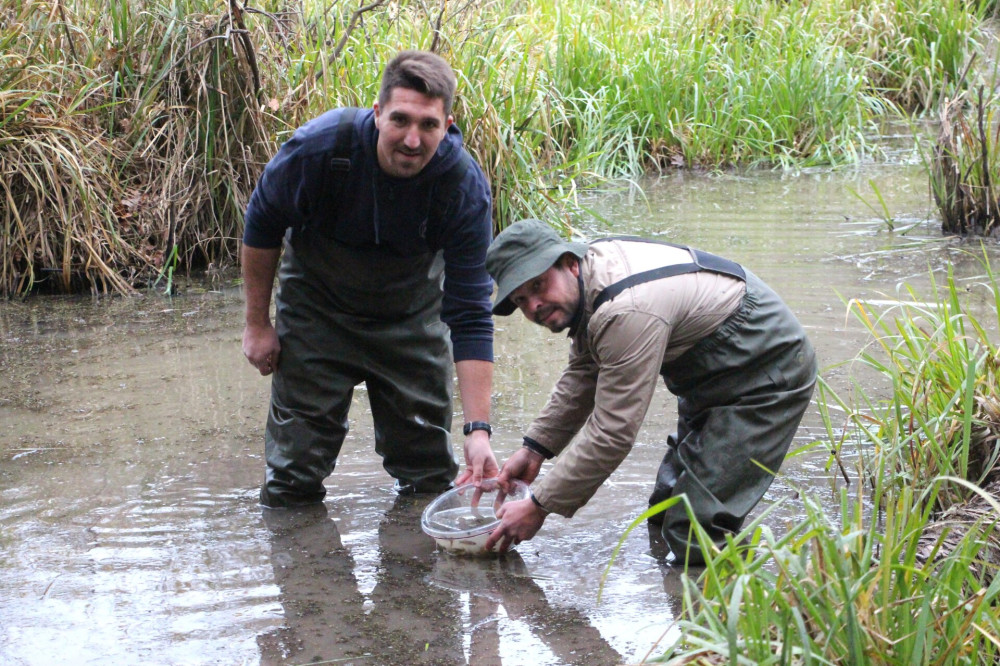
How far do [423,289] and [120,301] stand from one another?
11.2 ft

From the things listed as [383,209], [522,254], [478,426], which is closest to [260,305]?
[383,209]

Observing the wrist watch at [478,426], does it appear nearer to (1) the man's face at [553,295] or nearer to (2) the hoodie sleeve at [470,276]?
(2) the hoodie sleeve at [470,276]

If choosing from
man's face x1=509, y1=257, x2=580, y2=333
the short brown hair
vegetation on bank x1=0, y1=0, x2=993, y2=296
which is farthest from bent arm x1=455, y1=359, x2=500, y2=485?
vegetation on bank x1=0, y1=0, x2=993, y2=296

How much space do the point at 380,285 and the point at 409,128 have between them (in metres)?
0.60

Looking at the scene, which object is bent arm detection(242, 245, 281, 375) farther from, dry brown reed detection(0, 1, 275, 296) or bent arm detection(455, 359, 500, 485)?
dry brown reed detection(0, 1, 275, 296)

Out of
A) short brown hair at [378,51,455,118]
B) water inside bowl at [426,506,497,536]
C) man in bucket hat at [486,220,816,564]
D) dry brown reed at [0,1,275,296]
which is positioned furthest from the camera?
dry brown reed at [0,1,275,296]

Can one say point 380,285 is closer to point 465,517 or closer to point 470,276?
point 470,276

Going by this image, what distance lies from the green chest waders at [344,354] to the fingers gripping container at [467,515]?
30 cm

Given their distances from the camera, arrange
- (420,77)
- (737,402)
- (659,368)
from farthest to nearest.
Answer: (737,402)
(420,77)
(659,368)

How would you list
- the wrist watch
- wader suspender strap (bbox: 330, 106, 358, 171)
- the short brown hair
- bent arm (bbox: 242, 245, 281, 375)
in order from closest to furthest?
1. the short brown hair
2. wader suspender strap (bbox: 330, 106, 358, 171)
3. the wrist watch
4. bent arm (bbox: 242, 245, 281, 375)

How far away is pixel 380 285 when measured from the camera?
3654 mm

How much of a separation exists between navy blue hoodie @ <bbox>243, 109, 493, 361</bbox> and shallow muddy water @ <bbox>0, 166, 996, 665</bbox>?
0.73 meters

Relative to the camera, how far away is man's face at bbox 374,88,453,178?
3.25 metres

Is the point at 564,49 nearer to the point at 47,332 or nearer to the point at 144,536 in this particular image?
the point at 47,332
